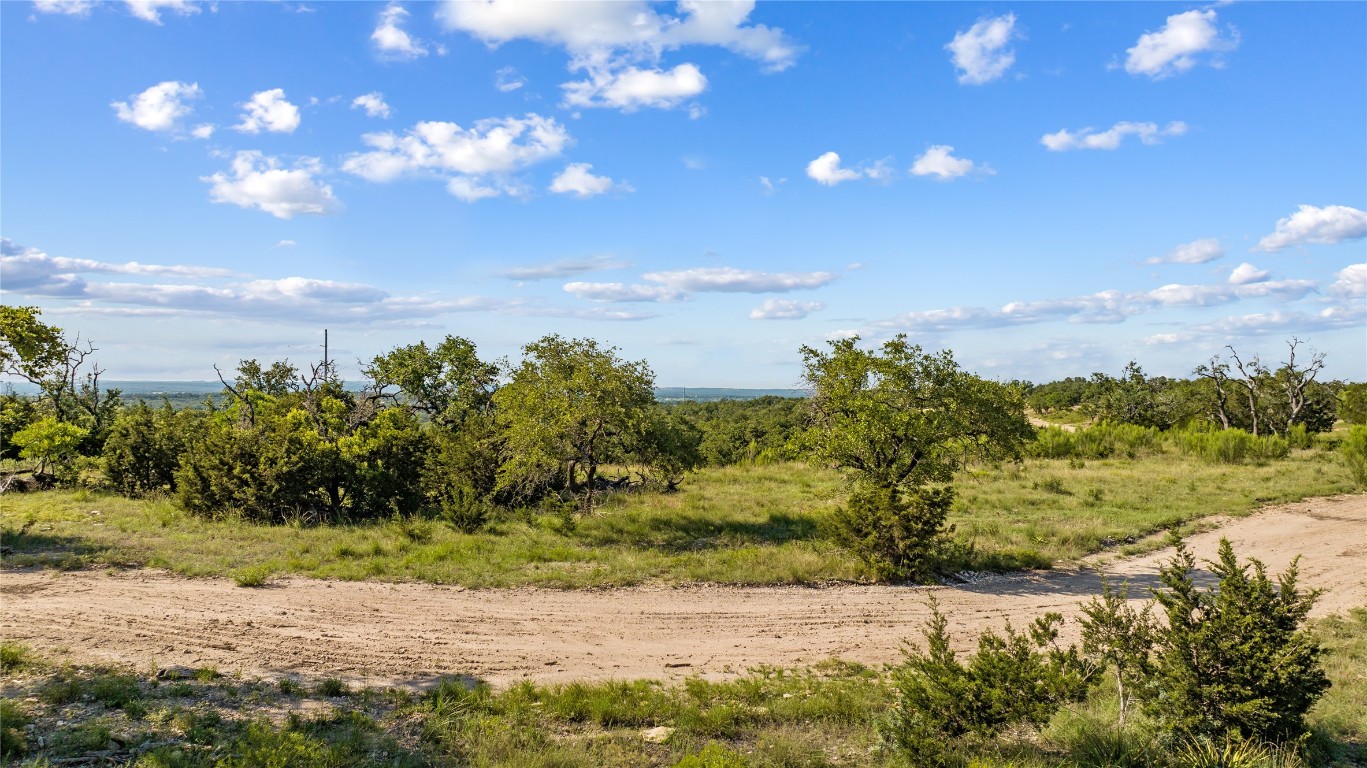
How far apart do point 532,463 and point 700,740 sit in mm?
11780

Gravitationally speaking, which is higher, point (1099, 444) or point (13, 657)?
point (1099, 444)

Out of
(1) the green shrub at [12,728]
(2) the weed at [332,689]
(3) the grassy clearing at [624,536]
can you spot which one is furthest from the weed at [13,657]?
(3) the grassy clearing at [624,536]

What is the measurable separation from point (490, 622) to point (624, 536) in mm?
6705

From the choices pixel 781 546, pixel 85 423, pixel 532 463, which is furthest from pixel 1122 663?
pixel 85 423

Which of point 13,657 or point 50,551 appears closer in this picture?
point 13,657

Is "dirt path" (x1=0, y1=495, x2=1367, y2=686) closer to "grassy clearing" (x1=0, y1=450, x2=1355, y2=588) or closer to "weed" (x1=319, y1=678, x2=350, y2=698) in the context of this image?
"weed" (x1=319, y1=678, x2=350, y2=698)

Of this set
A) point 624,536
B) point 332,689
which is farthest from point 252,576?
point 624,536

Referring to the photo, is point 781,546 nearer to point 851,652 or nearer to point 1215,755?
point 851,652

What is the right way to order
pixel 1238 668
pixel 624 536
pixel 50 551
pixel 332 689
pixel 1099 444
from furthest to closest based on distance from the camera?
pixel 1099 444 → pixel 624 536 → pixel 50 551 → pixel 332 689 → pixel 1238 668

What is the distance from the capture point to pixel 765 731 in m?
8.12

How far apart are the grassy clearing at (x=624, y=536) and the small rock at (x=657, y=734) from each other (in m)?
6.17

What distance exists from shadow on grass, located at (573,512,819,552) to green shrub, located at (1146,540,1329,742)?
11.4 metres

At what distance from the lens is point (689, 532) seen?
1925 centimetres

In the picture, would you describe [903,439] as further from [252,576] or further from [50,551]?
[50,551]
